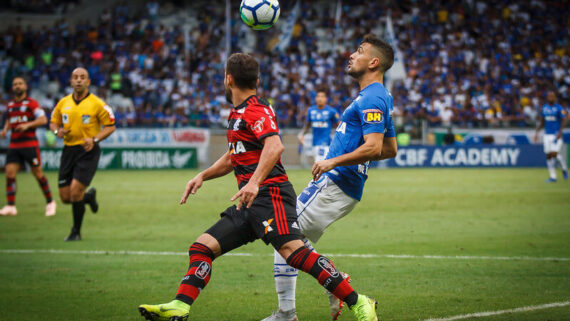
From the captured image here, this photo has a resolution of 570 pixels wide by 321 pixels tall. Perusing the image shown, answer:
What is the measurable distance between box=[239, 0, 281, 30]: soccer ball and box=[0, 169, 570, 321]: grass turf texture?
2777mm

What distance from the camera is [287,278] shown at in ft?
18.5

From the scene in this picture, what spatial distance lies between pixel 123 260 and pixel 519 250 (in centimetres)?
545

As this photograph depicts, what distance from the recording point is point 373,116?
5.48 metres

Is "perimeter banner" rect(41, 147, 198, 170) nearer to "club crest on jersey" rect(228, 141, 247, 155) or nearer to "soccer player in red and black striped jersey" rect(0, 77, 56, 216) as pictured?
"soccer player in red and black striped jersey" rect(0, 77, 56, 216)

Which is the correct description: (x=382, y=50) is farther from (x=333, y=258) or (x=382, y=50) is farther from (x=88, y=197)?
(x=88, y=197)

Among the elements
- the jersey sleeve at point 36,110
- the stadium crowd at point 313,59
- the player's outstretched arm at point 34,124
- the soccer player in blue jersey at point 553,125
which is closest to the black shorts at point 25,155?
the player's outstretched arm at point 34,124

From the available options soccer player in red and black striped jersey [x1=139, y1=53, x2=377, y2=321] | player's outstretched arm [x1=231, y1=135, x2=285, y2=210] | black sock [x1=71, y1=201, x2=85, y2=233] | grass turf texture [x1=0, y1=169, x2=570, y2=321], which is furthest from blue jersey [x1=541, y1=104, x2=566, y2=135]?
player's outstretched arm [x1=231, y1=135, x2=285, y2=210]

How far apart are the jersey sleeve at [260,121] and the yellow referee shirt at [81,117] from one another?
6144 millimetres

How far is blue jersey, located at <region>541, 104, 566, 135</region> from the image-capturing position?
21.9 meters

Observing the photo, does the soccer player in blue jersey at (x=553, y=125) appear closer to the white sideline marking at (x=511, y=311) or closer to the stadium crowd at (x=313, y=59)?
the stadium crowd at (x=313, y=59)

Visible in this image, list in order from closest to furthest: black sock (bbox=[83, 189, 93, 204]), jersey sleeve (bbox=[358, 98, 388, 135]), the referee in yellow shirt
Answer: jersey sleeve (bbox=[358, 98, 388, 135]), the referee in yellow shirt, black sock (bbox=[83, 189, 93, 204])

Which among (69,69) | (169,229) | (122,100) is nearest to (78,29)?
(69,69)

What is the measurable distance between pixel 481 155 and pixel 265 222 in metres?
26.0

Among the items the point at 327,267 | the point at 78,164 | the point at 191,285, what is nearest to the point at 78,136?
the point at 78,164
